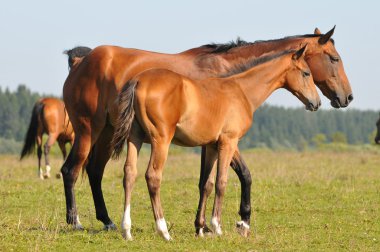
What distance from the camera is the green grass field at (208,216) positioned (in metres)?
8.27

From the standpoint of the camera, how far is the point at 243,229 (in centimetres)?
934

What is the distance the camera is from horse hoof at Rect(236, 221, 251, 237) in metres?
9.20

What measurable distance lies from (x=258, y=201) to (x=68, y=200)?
154 inches

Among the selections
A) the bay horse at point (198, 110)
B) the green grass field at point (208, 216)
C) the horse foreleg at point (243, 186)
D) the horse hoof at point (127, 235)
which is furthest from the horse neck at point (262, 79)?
the horse hoof at point (127, 235)

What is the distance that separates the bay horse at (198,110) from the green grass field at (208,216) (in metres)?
0.57

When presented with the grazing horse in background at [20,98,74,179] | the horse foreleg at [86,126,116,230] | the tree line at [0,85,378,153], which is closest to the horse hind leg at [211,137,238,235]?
the horse foreleg at [86,126,116,230]

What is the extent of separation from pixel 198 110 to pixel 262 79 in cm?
140

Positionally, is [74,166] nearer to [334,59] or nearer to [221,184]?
[221,184]

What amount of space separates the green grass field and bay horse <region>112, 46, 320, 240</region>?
0.57 metres

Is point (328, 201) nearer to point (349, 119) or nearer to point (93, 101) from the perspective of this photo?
point (93, 101)

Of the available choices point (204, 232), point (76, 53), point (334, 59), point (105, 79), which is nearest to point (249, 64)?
point (334, 59)

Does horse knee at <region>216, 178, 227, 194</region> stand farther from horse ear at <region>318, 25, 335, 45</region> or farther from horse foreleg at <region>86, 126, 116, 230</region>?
horse ear at <region>318, 25, 335, 45</region>

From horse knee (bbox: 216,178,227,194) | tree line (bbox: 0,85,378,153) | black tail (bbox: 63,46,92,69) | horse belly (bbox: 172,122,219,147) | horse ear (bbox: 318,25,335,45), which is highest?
horse ear (bbox: 318,25,335,45)

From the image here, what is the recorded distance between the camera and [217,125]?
28.3ft
